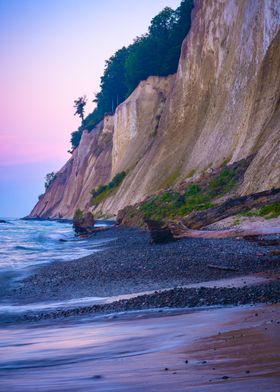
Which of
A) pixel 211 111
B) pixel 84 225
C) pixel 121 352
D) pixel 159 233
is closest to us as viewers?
pixel 121 352

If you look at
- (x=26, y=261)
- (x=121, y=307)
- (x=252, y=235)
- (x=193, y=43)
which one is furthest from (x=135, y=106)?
(x=121, y=307)

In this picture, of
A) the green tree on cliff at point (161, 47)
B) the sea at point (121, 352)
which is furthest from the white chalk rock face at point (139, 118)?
the sea at point (121, 352)

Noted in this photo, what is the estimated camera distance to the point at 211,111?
44.3 meters

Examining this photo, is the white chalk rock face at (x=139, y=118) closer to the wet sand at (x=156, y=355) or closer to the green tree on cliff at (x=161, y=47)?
the green tree on cliff at (x=161, y=47)

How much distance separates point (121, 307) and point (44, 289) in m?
4.85

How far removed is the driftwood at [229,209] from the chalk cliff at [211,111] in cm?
256

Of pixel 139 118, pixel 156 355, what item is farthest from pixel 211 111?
pixel 156 355

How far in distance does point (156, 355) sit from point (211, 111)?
135 feet

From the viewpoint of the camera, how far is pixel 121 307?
8.45 m

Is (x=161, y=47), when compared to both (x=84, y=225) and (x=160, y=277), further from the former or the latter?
(x=160, y=277)

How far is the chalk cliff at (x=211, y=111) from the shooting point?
31.8 m

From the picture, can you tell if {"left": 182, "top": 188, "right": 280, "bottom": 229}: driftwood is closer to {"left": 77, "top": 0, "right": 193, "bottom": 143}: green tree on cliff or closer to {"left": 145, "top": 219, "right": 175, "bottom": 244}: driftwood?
{"left": 145, "top": 219, "right": 175, "bottom": 244}: driftwood

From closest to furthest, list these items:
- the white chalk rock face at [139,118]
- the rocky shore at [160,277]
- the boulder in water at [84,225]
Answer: the rocky shore at [160,277]
the boulder in water at [84,225]
the white chalk rock face at [139,118]

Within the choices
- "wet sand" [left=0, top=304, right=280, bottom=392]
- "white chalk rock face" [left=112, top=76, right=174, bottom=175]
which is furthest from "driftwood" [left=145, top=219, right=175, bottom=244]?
"white chalk rock face" [left=112, top=76, right=174, bottom=175]
